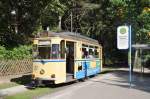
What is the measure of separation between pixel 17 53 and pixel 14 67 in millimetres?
1513

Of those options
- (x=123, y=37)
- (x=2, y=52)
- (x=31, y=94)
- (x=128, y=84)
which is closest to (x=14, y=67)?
(x=2, y=52)

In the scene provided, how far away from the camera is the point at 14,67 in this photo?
29.4 meters

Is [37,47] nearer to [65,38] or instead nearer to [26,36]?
[65,38]

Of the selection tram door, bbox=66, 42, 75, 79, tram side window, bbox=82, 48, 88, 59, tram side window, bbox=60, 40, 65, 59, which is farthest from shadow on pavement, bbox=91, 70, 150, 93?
tram side window, bbox=60, 40, 65, 59

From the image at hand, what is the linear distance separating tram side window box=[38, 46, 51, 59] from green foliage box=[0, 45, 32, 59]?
5644mm

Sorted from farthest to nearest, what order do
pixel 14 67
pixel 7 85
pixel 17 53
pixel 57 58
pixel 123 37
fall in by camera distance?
pixel 17 53
pixel 14 67
pixel 7 85
pixel 57 58
pixel 123 37

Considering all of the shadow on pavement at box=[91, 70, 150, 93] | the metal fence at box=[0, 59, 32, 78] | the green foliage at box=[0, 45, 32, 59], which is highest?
the green foliage at box=[0, 45, 32, 59]

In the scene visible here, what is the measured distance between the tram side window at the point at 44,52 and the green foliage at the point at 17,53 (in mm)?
5644

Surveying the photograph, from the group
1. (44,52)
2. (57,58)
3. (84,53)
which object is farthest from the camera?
(84,53)

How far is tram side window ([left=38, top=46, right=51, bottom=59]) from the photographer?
23109 millimetres

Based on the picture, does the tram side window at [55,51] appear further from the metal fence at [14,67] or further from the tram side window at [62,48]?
the metal fence at [14,67]

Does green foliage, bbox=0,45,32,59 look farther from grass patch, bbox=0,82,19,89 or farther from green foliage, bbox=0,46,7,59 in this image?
grass patch, bbox=0,82,19,89

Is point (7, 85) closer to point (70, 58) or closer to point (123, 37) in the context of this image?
point (70, 58)

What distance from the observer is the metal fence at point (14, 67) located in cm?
2778
